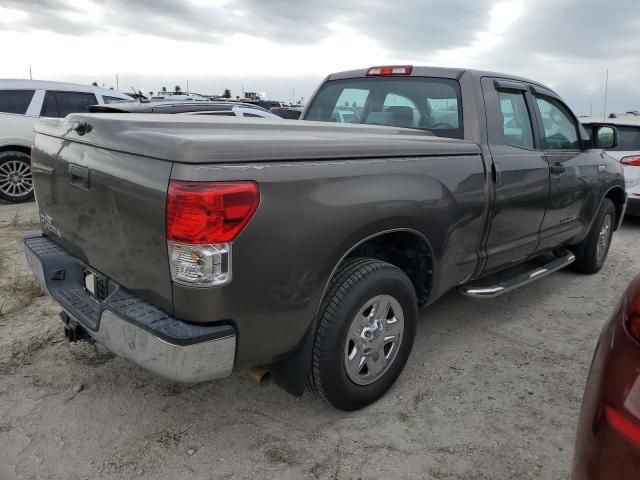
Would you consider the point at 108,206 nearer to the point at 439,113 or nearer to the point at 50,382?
the point at 50,382

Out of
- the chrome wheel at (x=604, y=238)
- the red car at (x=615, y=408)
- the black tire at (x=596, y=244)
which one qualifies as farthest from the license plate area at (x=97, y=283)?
the chrome wheel at (x=604, y=238)

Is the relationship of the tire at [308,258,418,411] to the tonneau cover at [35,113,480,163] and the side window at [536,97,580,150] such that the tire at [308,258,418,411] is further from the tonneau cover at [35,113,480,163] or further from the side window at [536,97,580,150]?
the side window at [536,97,580,150]

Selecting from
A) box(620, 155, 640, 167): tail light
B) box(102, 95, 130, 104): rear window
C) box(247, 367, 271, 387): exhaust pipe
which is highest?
box(102, 95, 130, 104): rear window

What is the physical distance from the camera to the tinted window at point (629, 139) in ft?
24.8

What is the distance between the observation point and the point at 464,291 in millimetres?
3545

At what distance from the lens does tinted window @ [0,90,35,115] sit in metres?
8.15

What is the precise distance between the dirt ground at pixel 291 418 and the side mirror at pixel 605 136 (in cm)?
172

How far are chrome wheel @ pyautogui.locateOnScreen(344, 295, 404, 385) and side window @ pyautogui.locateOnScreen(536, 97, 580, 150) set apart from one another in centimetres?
214

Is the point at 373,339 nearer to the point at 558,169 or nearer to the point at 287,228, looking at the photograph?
the point at 287,228

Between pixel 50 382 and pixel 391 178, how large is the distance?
2.24m

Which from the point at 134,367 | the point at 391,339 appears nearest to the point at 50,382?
the point at 134,367

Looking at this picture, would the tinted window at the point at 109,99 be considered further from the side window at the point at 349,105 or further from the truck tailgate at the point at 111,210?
the truck tailgate at the point at 111,210

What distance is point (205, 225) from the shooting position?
2.00 meters

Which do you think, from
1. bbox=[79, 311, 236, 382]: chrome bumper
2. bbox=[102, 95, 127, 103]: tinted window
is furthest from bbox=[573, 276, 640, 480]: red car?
bbox=[102, 95, 127, 103]: tinted window
